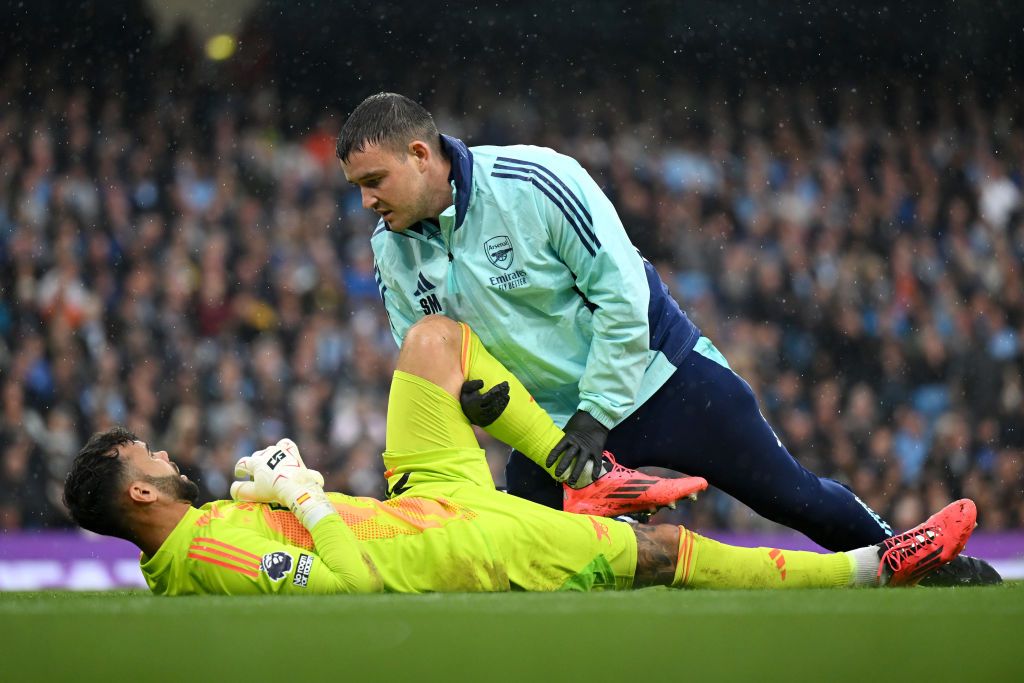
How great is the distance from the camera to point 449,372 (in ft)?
12.8

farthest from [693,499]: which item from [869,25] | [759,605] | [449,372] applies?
[869,25]

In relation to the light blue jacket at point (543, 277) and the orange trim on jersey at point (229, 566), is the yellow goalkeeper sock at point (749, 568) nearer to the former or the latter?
the light blue jacket at point (543, 277)

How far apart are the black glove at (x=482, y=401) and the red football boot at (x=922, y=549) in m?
1.27

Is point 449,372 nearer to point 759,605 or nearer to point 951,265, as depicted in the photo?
point 759,605

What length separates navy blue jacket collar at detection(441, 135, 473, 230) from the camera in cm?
404

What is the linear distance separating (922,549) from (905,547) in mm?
50

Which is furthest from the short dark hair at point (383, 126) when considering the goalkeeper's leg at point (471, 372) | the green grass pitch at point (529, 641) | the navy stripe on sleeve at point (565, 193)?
the green grass pitch at point (529, 641)

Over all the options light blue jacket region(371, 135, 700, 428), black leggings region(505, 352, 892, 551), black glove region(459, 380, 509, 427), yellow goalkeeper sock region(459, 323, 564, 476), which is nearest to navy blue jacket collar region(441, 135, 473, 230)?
light blue jacket region(371, 135, 700, 428)

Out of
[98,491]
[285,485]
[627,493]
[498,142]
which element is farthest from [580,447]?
[498,142]

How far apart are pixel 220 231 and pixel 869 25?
638 centimetres

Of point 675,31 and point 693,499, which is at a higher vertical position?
point 675,31

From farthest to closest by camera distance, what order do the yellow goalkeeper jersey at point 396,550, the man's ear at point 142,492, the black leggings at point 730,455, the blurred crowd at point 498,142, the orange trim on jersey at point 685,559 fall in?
the blurred crowd at point 498,142, the black leggings at point 730,455, the orange trim on jersey at point 685,559, the man's ear at point 142,492, the yellow goalkeeper jersey at point 396,550

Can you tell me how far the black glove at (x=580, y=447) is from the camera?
12.9ft

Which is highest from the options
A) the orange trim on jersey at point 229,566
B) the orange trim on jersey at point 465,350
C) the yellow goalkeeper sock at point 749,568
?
the orange trim on jersey at point 465,350
